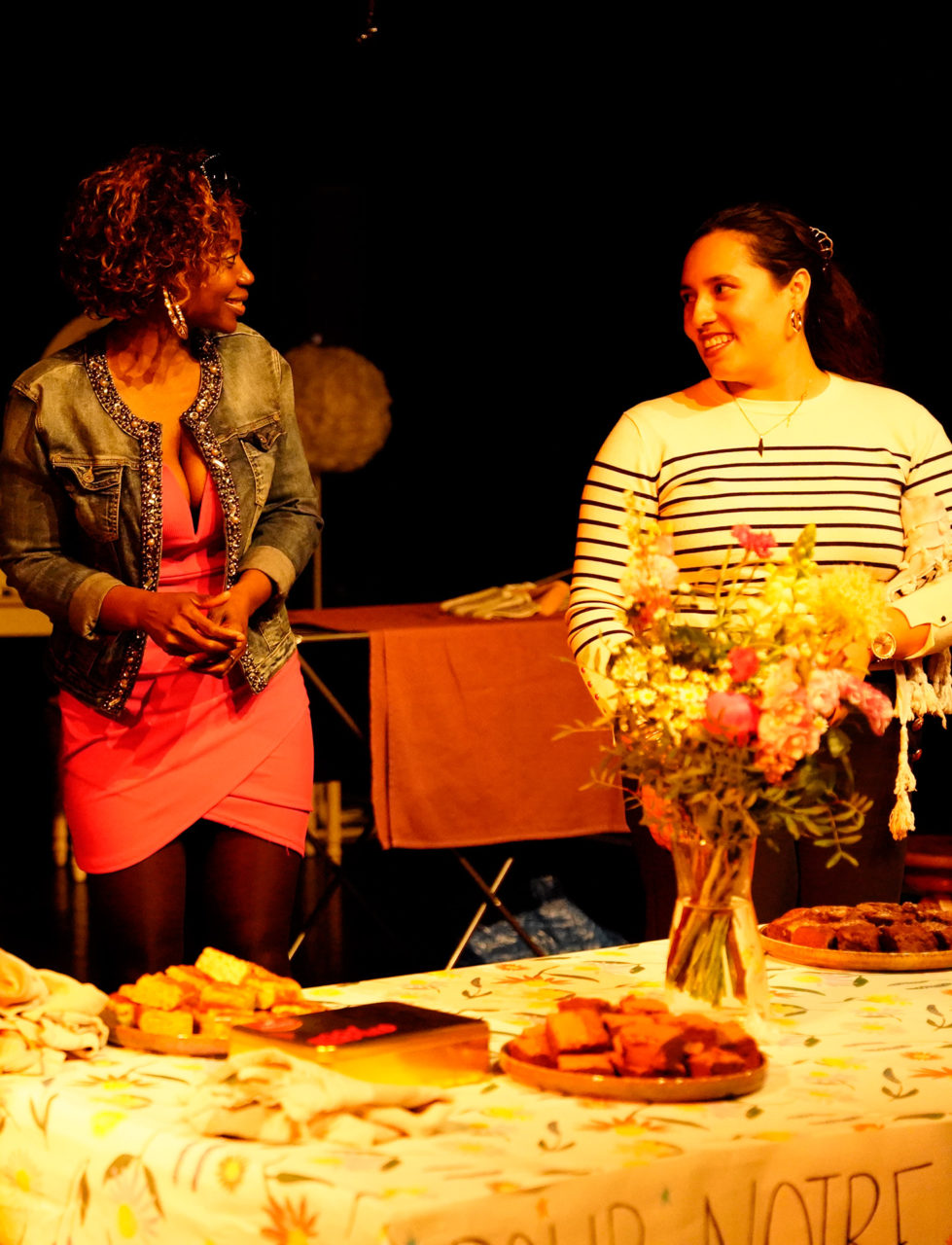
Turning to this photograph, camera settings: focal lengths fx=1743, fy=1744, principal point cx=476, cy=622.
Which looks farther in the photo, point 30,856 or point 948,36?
point 30,856

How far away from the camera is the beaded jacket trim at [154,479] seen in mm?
2373

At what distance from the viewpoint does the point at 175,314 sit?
241 centimetres

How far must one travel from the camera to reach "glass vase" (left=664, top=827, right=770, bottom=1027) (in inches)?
70.0

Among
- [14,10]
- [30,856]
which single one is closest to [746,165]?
[14,10]

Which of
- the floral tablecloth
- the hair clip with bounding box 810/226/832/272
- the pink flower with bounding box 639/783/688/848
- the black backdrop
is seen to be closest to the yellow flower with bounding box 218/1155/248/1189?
the floral tablecloth

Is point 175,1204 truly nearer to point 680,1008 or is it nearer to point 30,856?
point 680,1008

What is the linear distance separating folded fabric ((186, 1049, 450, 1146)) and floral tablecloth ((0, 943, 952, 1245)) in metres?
0.01

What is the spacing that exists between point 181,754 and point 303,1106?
3.24 ft

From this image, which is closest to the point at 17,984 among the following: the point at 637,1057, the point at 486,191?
the point at 637,1057

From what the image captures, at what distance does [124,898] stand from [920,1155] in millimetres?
1136

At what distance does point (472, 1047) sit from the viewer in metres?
1.62

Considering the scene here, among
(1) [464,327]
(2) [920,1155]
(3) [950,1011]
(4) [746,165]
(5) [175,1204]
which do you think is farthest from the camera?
(1) [464,327]

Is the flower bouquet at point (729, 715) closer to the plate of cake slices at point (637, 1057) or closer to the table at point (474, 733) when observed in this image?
the plate of cake slices at point (637, 1057)

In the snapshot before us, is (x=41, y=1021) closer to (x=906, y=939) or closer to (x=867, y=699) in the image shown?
(x=867, y=699)
